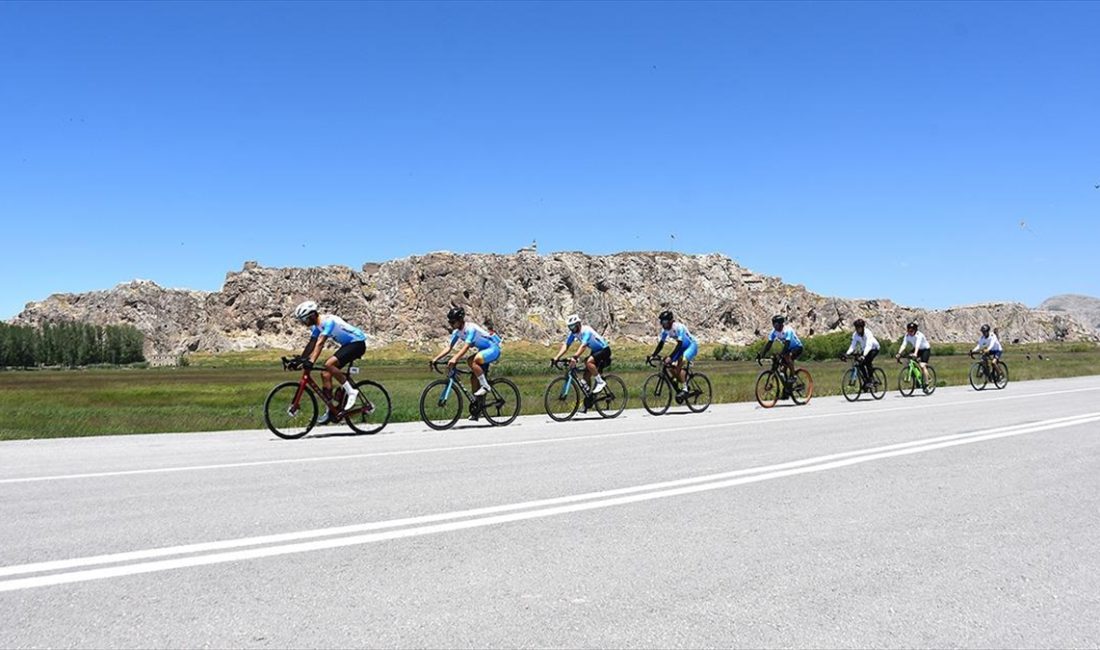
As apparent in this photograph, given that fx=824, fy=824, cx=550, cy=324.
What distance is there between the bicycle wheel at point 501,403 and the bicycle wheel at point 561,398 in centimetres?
111

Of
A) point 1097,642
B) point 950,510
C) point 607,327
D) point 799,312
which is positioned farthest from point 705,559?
point 799,312

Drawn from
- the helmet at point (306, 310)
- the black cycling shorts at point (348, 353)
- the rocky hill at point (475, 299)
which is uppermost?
the rocky hill at point (475, 299)

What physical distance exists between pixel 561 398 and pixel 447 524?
11.4 meters

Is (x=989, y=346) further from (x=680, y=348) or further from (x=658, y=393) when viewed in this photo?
(x=658, y=393)

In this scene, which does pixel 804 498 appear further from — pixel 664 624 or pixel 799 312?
pixel 799 312

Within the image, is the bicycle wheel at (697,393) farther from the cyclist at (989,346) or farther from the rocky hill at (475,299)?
the rocky hill at (475,299)

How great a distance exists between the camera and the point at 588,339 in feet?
59.7

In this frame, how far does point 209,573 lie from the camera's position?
537 centimetres

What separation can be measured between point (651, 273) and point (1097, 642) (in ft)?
554

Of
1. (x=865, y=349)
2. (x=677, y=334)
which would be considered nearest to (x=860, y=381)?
(x=865, y=349)

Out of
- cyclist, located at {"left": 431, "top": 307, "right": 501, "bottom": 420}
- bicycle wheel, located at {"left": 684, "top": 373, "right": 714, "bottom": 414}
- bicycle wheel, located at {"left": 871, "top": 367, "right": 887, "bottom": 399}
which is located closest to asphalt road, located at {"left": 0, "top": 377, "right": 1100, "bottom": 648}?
cyclist, located at {"left": 431, "top": 307, "right": 501, "bottom": 420}

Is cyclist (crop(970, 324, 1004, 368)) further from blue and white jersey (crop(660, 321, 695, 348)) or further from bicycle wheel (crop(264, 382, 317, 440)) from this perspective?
bicycle wheel (crop(264, 382, 317, 440))

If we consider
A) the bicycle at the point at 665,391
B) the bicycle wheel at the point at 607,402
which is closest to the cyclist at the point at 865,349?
the bicycle at the point at 665,391

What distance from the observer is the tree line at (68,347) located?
15675 cm
